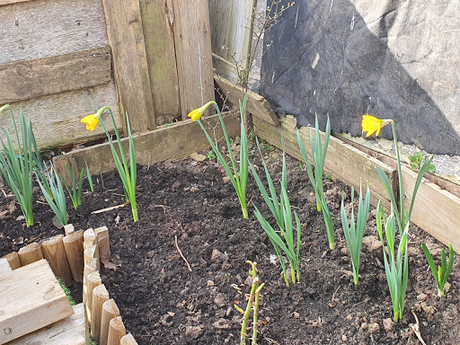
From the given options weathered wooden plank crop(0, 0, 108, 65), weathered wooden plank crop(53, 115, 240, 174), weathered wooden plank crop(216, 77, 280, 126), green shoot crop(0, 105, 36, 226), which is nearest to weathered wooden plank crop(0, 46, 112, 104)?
weathered wooden plank crop(0, 0, 108, 65)

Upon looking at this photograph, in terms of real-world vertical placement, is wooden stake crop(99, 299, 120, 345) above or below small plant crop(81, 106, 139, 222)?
below

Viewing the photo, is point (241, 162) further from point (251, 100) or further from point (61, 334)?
point (61, 334)

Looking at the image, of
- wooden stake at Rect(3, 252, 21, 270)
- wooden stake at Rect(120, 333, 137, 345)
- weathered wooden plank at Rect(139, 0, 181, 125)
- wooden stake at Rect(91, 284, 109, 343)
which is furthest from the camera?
weathered wooden plank at Rect(139, 0, 181, 125)

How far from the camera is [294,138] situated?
277 cm

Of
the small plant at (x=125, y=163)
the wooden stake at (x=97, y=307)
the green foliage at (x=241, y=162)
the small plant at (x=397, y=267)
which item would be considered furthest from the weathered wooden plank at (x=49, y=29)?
the small plant at (x=397, y=267)

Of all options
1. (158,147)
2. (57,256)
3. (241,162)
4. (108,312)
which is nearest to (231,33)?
(158,147)

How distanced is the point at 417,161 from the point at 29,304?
5.13 feet

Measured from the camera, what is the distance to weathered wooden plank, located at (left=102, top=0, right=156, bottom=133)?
2703mm

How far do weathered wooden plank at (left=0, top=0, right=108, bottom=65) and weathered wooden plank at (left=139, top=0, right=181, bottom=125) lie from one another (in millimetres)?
246

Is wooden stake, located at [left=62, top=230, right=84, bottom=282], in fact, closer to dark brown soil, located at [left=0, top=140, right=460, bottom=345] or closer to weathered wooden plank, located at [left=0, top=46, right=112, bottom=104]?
dark brown soil, located at [left=0, top=140, right=460, bottom=345]

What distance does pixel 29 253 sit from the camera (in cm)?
193

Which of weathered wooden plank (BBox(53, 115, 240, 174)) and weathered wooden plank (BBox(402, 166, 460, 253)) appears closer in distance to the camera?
weathered wooden plank (BBox(402, 166, 460, 253))

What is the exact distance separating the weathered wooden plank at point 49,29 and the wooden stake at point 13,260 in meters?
1.17

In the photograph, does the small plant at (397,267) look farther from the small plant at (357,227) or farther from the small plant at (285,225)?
the small plant at (285,225)
